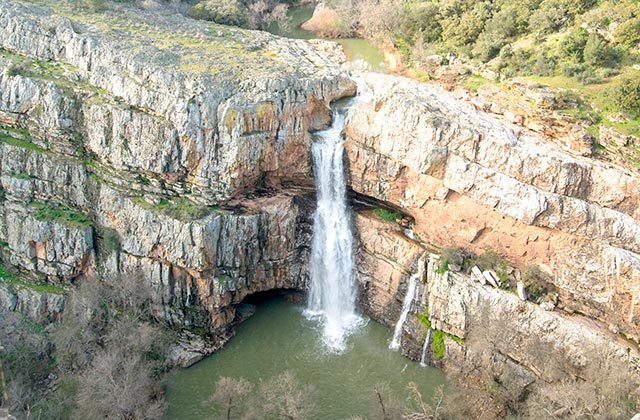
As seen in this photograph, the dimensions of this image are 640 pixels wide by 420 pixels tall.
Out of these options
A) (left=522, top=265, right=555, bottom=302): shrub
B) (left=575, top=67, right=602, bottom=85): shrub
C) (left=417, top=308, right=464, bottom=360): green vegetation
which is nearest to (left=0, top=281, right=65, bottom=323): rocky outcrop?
(left=417, top=308, right=464, bottom=360): green vegetation

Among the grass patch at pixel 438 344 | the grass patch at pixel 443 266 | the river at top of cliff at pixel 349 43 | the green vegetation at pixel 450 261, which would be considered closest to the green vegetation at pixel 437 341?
the grass patch at pixel 438 344

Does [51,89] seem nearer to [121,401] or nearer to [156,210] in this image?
[156,210]

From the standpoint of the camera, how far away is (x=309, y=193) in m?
32.6

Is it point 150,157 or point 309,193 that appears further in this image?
point 309,193

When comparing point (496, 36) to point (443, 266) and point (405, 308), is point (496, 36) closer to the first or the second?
point (443, 266)

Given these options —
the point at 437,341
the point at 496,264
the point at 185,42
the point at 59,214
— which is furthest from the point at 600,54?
the point at 59,214

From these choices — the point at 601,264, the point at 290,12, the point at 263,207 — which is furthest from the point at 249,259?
the point at 290,12

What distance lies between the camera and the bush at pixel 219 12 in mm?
43969

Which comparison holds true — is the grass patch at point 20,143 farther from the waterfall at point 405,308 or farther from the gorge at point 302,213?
the waterfall at point 405,308

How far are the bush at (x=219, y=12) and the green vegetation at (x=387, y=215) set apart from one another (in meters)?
20.3

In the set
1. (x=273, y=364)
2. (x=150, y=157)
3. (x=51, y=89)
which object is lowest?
(x=273, y=364)

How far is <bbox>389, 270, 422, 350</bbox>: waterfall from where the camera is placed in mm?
30344

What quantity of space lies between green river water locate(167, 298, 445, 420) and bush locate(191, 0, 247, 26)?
22848mm

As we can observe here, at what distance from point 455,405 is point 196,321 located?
13.4 m
